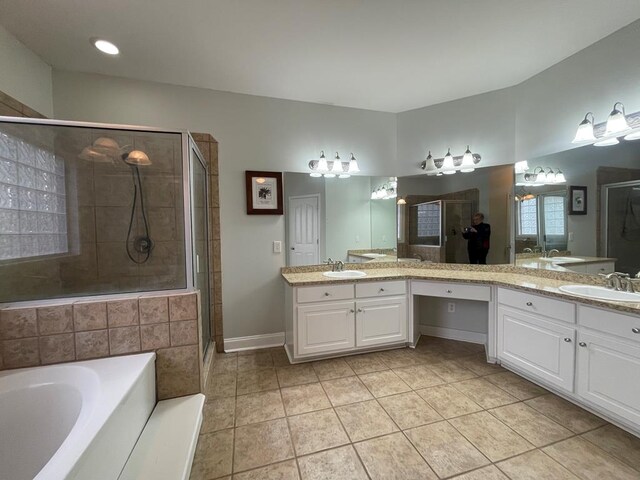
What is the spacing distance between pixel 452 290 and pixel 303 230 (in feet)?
5.11

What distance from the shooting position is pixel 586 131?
2.09 metres

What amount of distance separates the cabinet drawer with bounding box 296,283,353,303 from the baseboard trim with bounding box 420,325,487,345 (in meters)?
1.24

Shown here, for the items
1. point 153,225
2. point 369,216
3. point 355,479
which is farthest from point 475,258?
point 153,225

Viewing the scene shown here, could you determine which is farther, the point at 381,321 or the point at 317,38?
the point at 381,321

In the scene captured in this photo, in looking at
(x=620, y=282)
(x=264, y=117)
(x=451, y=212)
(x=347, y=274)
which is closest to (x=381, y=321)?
(x=347, y=274)

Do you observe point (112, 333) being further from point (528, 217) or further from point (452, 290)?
point (528, 217)

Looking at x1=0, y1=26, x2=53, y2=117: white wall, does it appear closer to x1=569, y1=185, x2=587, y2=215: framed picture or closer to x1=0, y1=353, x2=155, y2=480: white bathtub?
x1=0, y1=353, x2=155, y2=480: white bathtub

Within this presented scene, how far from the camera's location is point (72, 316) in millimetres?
1586

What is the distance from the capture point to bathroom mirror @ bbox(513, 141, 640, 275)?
196cm

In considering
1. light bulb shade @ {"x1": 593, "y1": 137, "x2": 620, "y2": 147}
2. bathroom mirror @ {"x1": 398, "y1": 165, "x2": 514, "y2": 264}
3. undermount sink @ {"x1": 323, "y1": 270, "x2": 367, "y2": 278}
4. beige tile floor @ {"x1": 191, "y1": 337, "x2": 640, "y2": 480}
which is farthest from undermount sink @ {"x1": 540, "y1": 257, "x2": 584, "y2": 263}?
undermount sink @ {"x1": 323, "y1": 270, "x2": 367, "y2": 278}

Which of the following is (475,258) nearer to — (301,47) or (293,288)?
(293,288)

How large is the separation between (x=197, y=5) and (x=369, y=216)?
224cm

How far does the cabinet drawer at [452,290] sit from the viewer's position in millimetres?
2432

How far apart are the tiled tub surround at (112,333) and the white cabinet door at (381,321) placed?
4.69 ft
